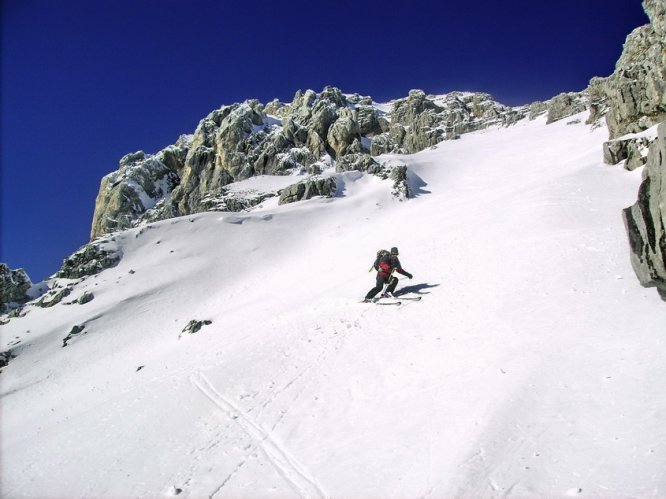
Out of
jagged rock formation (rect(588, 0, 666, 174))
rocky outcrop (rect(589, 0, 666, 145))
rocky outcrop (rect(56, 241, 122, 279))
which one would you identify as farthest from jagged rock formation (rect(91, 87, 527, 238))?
jagged rock formation (rect(588, 0, 666, 174))

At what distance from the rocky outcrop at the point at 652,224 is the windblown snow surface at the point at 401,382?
1.76ft

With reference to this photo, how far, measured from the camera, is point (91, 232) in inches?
4080

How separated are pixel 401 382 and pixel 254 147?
90153 millimetres

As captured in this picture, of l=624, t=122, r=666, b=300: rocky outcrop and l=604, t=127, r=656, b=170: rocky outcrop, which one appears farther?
l=604, t=127, r=656, b=170: rocky outcrop

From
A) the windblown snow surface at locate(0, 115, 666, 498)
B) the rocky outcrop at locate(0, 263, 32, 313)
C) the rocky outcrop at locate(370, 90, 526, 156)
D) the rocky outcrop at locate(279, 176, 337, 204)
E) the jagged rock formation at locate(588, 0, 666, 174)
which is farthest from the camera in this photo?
the rocky outcrop at locate(370, 90, 526, 156)

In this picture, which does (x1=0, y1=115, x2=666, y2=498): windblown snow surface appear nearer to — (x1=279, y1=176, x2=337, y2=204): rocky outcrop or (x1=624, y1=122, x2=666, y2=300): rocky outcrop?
(x1=624, y1=122, x2=666, y2=300): rocky outcrop

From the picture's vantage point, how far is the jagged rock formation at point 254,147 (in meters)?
90.0

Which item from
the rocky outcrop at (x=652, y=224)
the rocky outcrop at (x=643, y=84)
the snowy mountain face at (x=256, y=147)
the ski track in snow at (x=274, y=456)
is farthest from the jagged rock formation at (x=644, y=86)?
the snowy mountain face at (x=256, y=147)

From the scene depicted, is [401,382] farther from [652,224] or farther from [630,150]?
[630,150]

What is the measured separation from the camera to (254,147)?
306ft

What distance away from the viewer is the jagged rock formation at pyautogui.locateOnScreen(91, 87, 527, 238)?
90000 mm

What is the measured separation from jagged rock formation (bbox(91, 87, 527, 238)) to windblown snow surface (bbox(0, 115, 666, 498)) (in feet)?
210

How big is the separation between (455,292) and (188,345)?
13651mm

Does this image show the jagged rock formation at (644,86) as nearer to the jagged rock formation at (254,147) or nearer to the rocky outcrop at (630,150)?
the rocky outcrop at (630,150)
